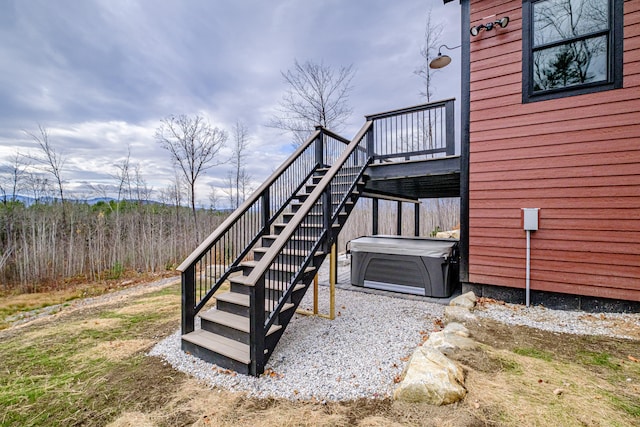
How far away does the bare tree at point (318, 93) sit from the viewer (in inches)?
424

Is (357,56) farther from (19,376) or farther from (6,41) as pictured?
(19,376)

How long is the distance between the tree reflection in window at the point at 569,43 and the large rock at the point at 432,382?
12.6 ft

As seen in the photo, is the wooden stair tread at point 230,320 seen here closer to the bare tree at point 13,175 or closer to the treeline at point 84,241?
the treeline at point 84,241

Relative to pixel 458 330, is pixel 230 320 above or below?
above

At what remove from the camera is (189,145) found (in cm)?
901

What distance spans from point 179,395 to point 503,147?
4747 millimetres

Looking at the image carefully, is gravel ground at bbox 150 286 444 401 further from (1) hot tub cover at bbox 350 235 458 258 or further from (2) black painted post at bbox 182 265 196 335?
(1) hot tub cover at bbox 350 235 458 258

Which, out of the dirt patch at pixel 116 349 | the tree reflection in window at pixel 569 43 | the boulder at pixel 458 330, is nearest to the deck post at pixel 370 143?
the tree reflection in window at pixel 569 43

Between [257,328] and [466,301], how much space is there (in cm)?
293

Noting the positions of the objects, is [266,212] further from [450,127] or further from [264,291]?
[450,127]

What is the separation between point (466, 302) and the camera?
3750mm

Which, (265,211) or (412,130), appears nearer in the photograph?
(265,211)

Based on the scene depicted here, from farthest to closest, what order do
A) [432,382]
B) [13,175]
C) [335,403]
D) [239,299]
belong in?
[13,175] < [239,299] < [335,403] < [432,382]

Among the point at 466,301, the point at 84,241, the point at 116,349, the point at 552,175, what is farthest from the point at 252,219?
the point at 84,241
